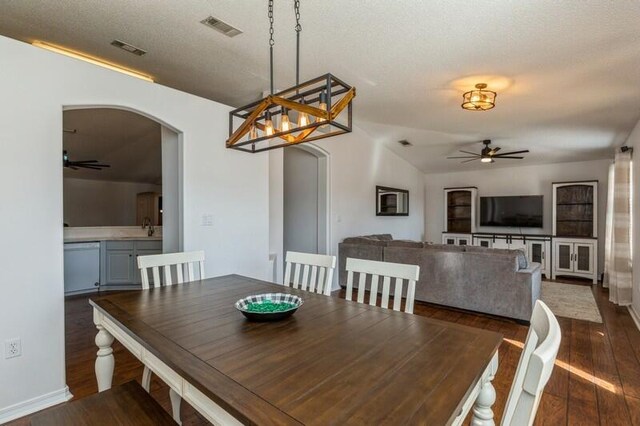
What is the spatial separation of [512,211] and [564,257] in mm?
1262

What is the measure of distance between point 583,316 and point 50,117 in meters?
5.55

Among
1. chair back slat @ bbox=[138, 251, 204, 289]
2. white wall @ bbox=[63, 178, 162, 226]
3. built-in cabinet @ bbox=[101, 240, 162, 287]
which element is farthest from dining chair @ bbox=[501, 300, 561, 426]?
white wall @ bbox=[63, 178, 162, 226]

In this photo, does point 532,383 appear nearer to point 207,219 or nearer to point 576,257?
point 207,219

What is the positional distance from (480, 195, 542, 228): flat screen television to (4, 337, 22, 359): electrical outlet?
7599 millimetres

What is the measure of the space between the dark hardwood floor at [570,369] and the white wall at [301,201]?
2.30 metres

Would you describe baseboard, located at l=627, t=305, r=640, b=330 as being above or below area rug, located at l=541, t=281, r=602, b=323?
above

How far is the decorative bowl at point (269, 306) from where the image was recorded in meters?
1.53

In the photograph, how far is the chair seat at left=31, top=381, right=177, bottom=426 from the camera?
3.96 feet

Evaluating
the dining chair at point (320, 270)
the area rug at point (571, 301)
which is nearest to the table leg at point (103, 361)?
the dining chair at point (320, 270)

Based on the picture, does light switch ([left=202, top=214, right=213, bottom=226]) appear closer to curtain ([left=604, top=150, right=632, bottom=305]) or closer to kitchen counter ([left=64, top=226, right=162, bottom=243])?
kitchen counter ([left=64, top=226, right=162, bottom=243])

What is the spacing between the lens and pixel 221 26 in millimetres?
2568

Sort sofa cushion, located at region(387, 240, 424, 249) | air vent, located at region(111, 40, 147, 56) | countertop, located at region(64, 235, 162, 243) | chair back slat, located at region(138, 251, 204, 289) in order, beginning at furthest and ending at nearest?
countertop, located at region(64, 235, 162, 243) → sofa cushion, located at region(387, 240, 424, 249) → air vent, located at region(111, 40, 147, 56) → chair back slat, located at region(138, 251, 204, 289)

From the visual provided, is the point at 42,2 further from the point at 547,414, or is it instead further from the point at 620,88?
the point at 620,88

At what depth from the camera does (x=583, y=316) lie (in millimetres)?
3973
